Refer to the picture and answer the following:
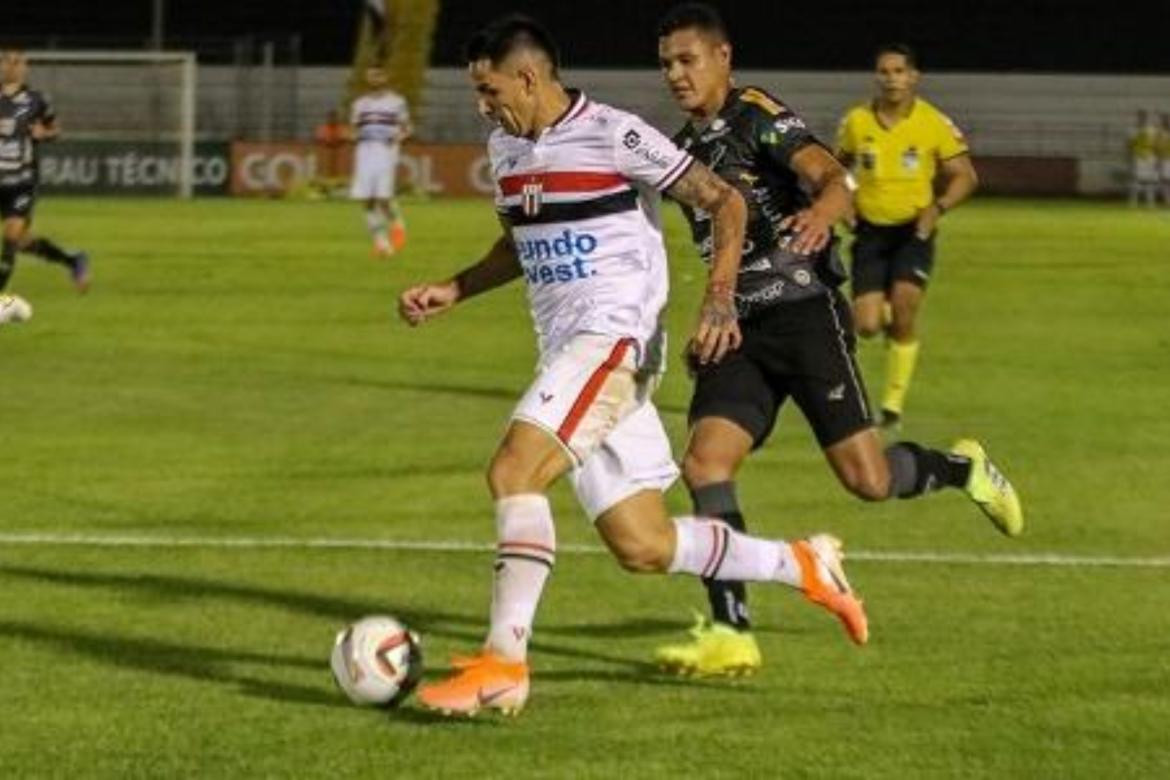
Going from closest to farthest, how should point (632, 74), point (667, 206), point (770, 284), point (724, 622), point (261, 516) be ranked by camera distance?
point (724, 622) → point (770, 284) → point (261, 516) → point (667, 206) → point (632, 74)

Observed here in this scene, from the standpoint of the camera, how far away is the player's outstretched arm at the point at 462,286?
9.21 metres

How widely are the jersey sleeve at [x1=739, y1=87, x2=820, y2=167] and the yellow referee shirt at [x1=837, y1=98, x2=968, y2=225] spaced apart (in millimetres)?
7858

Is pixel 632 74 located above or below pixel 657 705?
above

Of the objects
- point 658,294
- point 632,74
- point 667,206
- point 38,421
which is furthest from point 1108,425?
point 632,74

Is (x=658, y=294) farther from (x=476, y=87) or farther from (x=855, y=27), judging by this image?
(x=855, y=27)

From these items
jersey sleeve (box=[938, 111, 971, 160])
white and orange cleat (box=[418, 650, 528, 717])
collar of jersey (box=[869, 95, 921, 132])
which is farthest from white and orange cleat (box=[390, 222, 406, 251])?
white and orange cleat (box=[418, 650, 528, 717])

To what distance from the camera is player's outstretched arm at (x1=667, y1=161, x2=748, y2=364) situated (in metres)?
8.52

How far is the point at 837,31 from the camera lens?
72625mm

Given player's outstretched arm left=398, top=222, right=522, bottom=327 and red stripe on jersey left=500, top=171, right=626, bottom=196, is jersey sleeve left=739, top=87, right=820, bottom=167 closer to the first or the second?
player's outstretched arm left=398, top=222, right=522, bottom=327

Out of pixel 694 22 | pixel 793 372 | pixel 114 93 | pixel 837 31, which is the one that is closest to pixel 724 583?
pixel 793 372

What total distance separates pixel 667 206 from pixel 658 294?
3989 cm

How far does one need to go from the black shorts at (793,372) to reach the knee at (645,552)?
3.98 feet

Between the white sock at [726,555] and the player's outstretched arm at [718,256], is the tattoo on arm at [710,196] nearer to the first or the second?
the player's outstretched arm at [718,256]

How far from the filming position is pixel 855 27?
A: 238 feet
